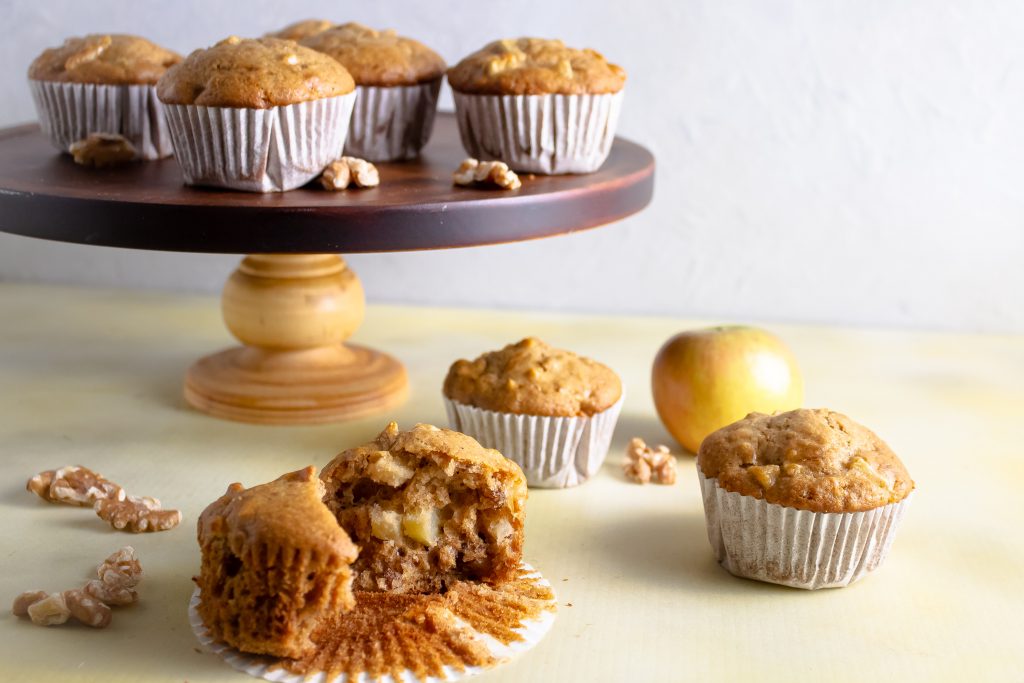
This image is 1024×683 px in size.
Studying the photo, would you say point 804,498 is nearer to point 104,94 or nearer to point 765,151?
point 104,94

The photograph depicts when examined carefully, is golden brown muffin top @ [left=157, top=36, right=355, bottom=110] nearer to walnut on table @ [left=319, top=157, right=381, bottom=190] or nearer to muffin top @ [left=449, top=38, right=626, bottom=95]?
walnut on table @ [left=319, top=157, right=381, bottom=190]

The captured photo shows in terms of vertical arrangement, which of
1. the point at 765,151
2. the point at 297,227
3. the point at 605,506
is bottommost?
the point at 605,506

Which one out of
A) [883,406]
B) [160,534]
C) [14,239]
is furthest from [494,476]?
[14,239]

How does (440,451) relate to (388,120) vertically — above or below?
below

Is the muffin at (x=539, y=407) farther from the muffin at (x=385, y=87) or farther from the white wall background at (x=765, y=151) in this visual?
the white wall background at (x=765, y=151)

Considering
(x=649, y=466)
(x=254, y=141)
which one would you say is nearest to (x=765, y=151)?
(x=649, y=466)

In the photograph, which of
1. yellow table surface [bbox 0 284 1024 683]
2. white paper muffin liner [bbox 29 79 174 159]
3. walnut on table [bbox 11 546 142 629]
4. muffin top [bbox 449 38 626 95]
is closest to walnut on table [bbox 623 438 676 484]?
yellow table surface [bbox 0 284 1024 683]

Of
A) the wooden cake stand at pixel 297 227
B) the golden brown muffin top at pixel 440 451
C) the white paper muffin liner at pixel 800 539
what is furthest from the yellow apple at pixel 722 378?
the golden brown muffin top at pixel 440 451

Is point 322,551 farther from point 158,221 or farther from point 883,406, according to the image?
point 883,406
